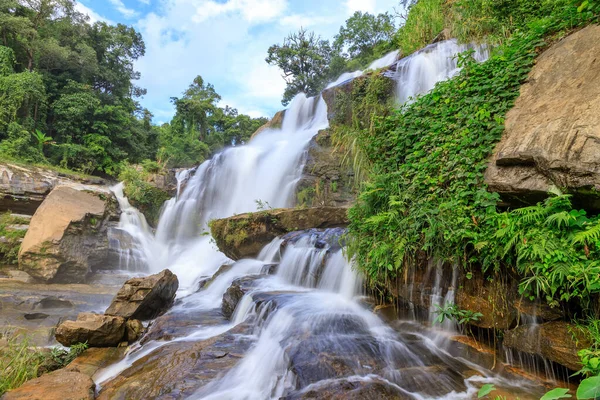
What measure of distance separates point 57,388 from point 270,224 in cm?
633

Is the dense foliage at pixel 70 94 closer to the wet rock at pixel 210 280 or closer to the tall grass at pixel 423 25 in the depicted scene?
the wet rock at pixel 210 280

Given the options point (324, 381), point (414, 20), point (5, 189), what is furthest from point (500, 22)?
point (5, 189)

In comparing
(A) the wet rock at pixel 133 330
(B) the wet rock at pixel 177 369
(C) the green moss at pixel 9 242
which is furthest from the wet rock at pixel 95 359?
(C) the green moss at pixel 9 242

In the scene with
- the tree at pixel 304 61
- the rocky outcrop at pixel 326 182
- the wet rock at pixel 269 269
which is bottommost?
the wet rock at pixel 269 269

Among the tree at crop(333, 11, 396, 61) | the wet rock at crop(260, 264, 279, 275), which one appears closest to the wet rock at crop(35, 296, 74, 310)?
the wet rock at crop(260, 264, 279, 275)

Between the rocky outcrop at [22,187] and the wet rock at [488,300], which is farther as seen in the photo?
the rocky outcrop at [22,187]

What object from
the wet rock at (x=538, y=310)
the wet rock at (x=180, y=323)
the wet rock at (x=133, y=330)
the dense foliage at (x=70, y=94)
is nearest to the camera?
the wet rock at (x=538, y=310)

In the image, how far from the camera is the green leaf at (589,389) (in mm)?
1690

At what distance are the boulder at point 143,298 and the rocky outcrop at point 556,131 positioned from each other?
6.86 metres

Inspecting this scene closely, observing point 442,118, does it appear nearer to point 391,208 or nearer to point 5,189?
point 391,208

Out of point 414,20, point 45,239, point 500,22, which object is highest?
point 414,20

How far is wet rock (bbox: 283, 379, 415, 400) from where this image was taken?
3.05m

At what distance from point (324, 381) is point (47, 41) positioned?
78.0ft

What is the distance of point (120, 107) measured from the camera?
20.0 meters
